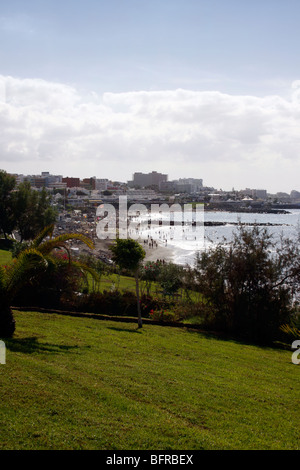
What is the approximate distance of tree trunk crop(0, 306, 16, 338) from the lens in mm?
7574

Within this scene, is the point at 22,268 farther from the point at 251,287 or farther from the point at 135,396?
the point at 251,287

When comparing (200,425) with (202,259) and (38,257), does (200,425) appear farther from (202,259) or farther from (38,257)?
(202,259)

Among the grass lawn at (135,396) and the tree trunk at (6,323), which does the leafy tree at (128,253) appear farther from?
the tree trunk at (6,323)

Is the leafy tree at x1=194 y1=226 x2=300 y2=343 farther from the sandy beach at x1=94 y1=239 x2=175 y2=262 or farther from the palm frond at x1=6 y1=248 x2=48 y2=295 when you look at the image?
the sandy beach at x1=94 y1=239 x2=175 y2=262

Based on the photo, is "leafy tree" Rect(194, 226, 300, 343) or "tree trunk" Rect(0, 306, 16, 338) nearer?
"tree trunk" Rect(0, 306, 16, 338)

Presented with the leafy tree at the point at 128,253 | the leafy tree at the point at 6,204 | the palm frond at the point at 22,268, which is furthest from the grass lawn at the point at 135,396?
the leafy tree at the point at 6,204

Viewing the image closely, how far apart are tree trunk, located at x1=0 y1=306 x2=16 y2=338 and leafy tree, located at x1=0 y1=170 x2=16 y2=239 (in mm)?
34337

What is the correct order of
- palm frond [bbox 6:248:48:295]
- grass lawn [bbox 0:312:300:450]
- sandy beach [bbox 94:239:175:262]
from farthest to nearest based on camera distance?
sandy beach [bbox 94:239:175:262]
palm frond [bbox 6:248:48:295]
grass lawn [bbox 0:312:300:450]

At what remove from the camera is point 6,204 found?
133 ft

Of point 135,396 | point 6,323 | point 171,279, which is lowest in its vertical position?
point 171,279

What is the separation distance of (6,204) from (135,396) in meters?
38.2

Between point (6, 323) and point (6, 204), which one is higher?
point (6, 204)

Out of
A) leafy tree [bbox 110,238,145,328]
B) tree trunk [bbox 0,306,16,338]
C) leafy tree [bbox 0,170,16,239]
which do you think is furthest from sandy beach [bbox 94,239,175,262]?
tree trunk [bbox 0,306,16,338]

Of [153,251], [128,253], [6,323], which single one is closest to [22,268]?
[6,323]
